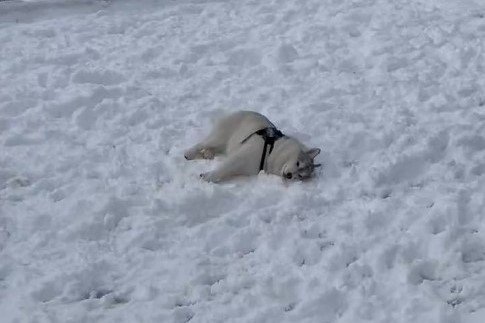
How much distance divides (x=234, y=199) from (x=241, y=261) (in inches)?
33.5

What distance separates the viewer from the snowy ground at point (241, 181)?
625 cm

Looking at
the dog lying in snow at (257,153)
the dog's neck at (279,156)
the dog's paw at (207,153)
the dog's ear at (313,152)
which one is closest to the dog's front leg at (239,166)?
the dog lying in snow at (257,153)

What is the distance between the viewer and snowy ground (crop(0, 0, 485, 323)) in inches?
246

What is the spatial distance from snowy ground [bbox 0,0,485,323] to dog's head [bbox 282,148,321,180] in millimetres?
131

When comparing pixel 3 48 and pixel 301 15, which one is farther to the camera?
pixel 301 15

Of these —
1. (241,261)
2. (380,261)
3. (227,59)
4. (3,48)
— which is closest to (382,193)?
(380,261)

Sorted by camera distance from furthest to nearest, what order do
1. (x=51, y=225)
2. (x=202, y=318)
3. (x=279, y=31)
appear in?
(x=279, y=31), (x=51, y=225), (x=202, y=318)

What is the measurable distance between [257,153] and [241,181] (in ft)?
0.98

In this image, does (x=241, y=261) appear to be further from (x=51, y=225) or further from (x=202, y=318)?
(x=51, y=225)

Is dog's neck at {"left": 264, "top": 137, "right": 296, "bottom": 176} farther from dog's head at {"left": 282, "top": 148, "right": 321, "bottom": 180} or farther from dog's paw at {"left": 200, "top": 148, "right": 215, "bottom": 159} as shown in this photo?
dog's paw at {"left": 200, "top": 148, "right": 215, "bottom": 159}

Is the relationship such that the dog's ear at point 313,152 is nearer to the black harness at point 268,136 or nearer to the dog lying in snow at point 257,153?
the dog lying in snow at point 257,153

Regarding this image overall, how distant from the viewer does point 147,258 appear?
6.64m

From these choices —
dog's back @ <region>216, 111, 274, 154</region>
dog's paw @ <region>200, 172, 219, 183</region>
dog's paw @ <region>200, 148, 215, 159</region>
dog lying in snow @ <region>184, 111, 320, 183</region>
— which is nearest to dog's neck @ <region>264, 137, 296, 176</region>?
dog lying in snow @ <region>184, 111, 320, 183</region>

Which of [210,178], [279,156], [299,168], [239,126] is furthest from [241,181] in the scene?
[239,126]
